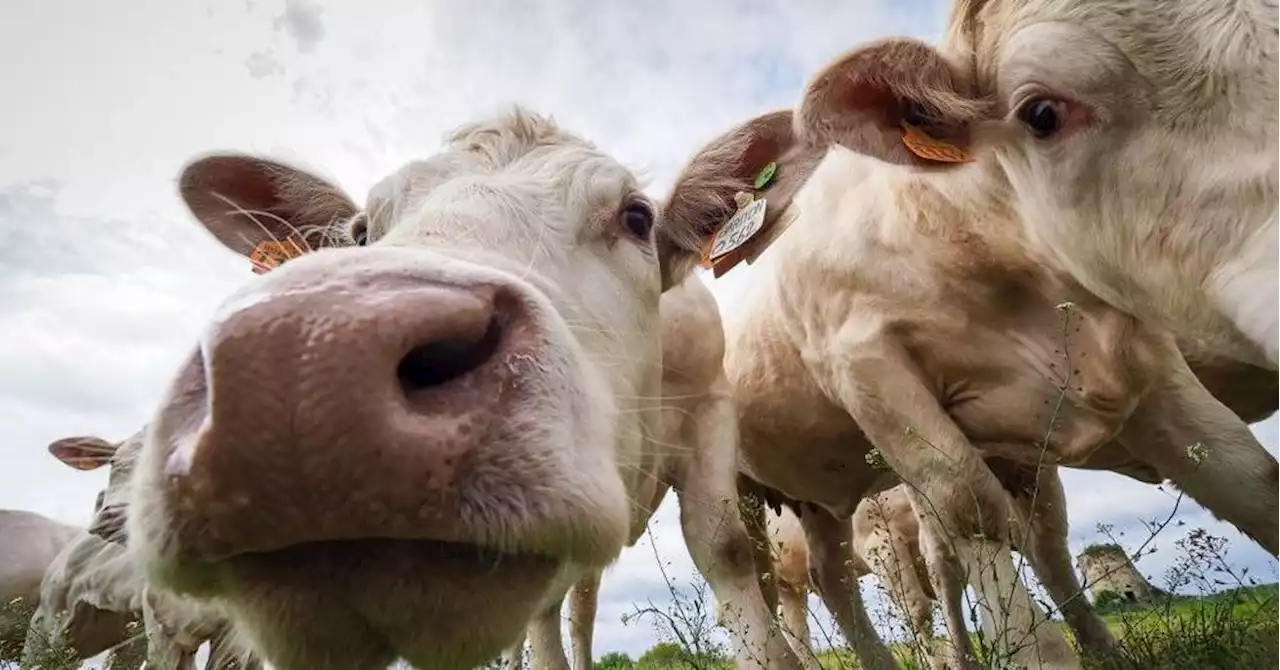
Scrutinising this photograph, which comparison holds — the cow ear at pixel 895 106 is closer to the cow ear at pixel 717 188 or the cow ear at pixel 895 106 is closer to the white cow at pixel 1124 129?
the white cow at pixel 1124 129

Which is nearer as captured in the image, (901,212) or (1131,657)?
(1131,657)

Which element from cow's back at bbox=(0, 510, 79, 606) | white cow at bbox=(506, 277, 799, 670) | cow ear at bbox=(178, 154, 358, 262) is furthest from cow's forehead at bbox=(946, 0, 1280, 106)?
cow's back at bbox=(0, 510, 79, 606)

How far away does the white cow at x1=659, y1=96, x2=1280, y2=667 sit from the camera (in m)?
4.21

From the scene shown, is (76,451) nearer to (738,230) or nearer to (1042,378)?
(738,230)

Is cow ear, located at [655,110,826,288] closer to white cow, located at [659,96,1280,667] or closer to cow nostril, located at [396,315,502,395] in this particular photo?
white cow, located at [659,96,1280,667]

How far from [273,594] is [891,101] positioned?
11.2ft

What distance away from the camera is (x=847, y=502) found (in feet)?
21.6

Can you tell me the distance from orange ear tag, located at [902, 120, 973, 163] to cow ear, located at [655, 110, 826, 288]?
1.28 ft

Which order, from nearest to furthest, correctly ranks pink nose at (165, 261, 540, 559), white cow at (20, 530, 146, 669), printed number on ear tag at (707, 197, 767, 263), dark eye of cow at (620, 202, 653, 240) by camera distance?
pink nose at (165, 261, 540, 559) < dark eye of cow at (620, 202, 653, 240) < printed number on ear tag at (707, 197, 767, 263) < white cow at (20, 530, 146, 669)

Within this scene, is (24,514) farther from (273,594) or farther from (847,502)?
(273,594)

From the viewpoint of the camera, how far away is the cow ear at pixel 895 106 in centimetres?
401

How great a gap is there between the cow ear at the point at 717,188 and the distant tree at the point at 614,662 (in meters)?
7.05

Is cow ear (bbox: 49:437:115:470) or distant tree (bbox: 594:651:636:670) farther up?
cow ear (bbox: 49:437:115:470)

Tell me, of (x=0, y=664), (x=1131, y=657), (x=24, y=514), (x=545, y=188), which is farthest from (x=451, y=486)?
(x=24, y=514)
